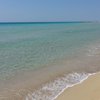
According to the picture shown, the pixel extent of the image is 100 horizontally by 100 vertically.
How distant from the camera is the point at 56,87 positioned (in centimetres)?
692

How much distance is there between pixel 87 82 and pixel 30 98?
6.56 ft

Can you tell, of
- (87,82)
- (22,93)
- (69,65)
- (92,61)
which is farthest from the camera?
(92,61)

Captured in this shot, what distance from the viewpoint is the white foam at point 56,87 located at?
6.18 meters

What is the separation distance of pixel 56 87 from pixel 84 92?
3.83 ft

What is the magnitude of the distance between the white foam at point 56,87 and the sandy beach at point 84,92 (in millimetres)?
259

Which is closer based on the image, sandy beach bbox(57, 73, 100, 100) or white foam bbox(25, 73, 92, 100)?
sandy beach bbox(57, 73, 100, 100)

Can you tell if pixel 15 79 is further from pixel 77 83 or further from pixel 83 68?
pixel 83 68

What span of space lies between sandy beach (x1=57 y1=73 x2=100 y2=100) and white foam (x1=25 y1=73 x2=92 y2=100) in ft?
0.85

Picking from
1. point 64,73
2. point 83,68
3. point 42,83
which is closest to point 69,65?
point 83,68

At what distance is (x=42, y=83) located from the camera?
7480mm

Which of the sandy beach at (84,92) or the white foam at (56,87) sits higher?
the sandy beach at (84,92)

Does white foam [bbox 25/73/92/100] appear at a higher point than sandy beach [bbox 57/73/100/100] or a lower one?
lower

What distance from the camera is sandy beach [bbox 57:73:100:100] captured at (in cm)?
565

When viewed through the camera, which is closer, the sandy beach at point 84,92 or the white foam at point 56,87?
the sandy beach at point 84,92
